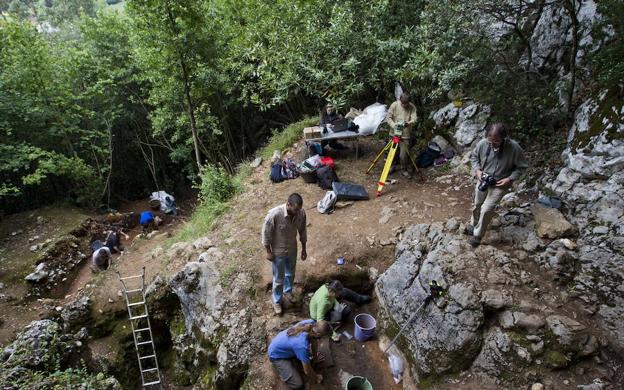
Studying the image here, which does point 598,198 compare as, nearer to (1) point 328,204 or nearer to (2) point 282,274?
(1) point 328,204

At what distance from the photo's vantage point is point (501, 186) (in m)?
4.65

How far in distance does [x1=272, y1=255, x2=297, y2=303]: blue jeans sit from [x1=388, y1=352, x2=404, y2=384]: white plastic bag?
76.3 inches

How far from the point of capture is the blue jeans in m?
5.41

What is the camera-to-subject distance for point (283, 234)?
16.9 feet

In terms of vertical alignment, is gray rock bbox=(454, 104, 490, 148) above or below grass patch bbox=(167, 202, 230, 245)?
above

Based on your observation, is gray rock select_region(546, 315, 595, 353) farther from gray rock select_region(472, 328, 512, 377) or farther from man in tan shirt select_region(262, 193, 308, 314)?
man in tan shirt select_region(262, 193, 308, 314)

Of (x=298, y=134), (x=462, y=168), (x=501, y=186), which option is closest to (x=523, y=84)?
(x=462, y=168)

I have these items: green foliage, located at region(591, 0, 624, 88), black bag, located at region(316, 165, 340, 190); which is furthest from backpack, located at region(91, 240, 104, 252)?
green foliage, located at region(591, 0, 624, 88)

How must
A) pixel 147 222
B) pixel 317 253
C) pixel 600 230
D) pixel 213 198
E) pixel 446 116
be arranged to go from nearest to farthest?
pixel 600 230 → pixel 317 253 → pixel 446 116 → pixel 213 198 → pixel 147 222

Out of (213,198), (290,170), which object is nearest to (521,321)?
(290,170)

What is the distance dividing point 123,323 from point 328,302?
5.95 metres

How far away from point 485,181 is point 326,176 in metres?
4.21

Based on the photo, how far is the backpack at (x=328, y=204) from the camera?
7.61 m

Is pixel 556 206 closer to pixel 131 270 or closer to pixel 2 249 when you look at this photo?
pixel 131 270
